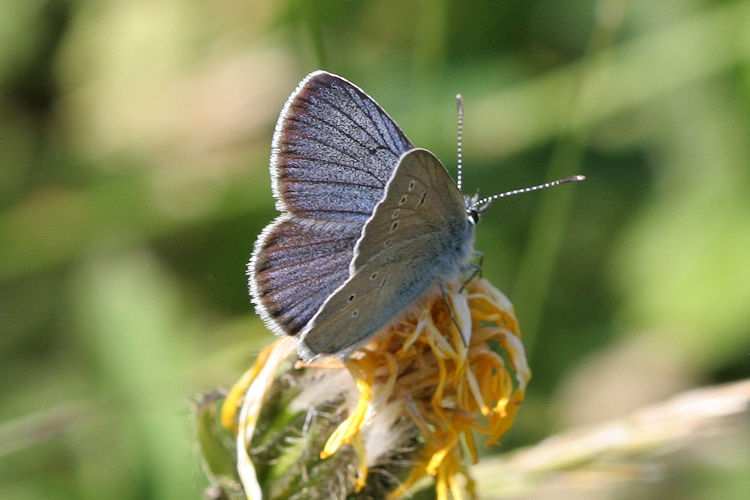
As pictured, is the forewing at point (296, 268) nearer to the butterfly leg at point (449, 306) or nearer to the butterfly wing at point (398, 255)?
the butterfly wing at point (398, 255)

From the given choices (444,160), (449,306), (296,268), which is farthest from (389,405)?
(444,160)

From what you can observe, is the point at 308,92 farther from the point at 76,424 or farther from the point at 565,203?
the point at 565,203

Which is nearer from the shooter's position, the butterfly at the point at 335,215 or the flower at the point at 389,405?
the butterfly at the point at 335,215

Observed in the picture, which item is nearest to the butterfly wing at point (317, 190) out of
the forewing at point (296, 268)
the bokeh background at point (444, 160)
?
the forewing at point (296, 268)

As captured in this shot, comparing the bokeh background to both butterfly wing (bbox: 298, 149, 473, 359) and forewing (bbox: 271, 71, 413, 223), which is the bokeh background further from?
Result: forewing (bbox: 271, 71, 413, 223)

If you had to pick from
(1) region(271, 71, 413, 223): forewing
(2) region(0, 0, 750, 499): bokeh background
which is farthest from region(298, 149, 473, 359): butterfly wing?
(2) region(0, 0, 750, 499): bokeh background

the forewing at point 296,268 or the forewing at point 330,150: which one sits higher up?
the forewing at point 330,150
